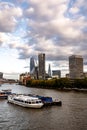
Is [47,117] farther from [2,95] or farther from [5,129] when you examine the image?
[2,95]

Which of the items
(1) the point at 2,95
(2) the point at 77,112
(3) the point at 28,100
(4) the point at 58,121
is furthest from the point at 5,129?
(1) the point at 2,95

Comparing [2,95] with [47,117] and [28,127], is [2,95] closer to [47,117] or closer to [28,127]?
[47,117]

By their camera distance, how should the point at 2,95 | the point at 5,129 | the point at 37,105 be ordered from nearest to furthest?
the point at 5,129 → the point at 37,105 → the point at 2,95

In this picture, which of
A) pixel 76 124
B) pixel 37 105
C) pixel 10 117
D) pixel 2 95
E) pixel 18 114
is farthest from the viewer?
pixel 2 95

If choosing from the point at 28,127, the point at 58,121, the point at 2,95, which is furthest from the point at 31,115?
the point at 2,95

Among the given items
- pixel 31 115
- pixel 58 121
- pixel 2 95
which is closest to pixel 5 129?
pixel 58 121

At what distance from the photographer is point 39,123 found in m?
61.7

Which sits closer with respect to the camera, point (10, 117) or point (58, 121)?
point (58, 121)

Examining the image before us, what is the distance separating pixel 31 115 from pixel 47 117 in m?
5.17

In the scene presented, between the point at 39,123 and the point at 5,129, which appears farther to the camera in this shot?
the point at 39,123

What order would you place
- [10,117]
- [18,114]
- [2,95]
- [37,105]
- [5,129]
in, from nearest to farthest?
1. [5,129]
2. [10,117]
3. [18,114]
4. [37,105]
5. [2,95]

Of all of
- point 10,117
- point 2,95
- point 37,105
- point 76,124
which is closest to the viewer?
point 76,124

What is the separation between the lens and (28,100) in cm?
8781

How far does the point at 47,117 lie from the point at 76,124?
1123cm
